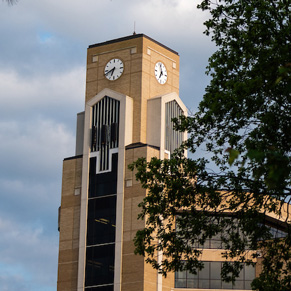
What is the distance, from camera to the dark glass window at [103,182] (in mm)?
64188

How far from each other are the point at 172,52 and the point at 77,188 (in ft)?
51.7

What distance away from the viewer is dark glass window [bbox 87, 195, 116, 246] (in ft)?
206

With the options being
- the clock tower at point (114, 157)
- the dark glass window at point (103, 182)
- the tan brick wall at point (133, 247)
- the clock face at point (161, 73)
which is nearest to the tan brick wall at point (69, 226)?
the clock tower at point (114, 157)

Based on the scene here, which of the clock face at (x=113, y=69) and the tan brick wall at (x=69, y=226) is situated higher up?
the clock face at (x=113, y=69)

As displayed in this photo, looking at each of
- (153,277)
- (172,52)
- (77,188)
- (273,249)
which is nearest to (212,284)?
(153,277)

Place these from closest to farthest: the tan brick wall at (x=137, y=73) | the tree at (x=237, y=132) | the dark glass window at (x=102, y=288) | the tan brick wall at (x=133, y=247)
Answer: the tree at (x=237, y=132), the tan brick wall at (x=133, y=247), the dark glass window at (x=102, y=288), the tan brick wall at (x=137, y=73)

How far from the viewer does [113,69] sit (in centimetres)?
6812

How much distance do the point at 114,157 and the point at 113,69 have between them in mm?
8305

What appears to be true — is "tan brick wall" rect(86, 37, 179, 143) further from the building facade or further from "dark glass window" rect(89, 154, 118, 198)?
"dark glass window" rect(89, 154, 118, 198)

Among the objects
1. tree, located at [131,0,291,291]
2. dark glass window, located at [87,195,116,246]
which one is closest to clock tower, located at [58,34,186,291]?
dark glass window, located at [87,195,116,246]

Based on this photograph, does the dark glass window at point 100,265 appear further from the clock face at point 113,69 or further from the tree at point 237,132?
the tree at point 237,132

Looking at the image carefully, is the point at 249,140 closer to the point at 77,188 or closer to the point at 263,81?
the point at 263,81

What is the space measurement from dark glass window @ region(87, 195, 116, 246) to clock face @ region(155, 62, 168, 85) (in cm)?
1223

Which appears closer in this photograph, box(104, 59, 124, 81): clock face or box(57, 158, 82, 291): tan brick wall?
box(57, 158, 82, 291): tan brick wall
